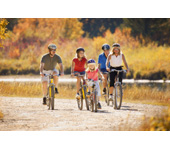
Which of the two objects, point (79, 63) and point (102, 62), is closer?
point (79, 63)

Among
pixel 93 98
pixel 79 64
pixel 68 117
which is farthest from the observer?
pixel 79 64

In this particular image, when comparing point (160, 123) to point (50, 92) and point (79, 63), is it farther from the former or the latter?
point (50, 92)

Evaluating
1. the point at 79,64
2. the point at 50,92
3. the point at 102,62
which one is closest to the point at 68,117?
the point at 50,92

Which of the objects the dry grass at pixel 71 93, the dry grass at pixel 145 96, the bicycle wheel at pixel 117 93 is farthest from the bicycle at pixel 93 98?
the dry grass at pixel 145 96

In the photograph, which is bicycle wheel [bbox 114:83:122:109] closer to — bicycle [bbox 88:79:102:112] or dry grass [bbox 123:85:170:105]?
bicycle [bbox 88:79:102:112]

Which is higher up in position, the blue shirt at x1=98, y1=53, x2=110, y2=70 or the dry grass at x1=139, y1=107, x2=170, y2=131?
the blue shirt at x1=98, y1=53, x2=110, y2=70

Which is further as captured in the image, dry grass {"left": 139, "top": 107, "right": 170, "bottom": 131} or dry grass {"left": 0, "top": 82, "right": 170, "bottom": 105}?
dry grass {"left": 0, "top": 82, "right": 170, "bottom": 105}

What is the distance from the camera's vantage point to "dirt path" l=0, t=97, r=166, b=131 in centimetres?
874

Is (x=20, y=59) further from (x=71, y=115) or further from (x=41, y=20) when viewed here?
(x=71, y=115)

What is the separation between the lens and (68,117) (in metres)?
9.70

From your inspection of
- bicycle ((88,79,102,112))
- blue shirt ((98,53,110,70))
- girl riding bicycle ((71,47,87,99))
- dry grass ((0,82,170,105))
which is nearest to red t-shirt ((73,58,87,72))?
girl riding bicycle ((71,47,87,99))

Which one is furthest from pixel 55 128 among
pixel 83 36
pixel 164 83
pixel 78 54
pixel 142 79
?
pixel 83 36

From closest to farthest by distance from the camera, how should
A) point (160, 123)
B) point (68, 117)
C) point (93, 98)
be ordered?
1. point (160, 123)
2. point (68, 117)
3. point (93, 98)

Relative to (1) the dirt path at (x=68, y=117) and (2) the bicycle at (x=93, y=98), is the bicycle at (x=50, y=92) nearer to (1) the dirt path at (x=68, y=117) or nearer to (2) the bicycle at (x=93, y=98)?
(1) the dirt path at (x=68, y=117)
